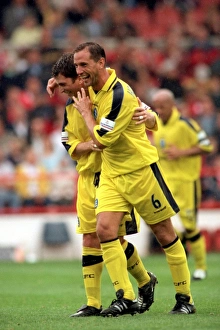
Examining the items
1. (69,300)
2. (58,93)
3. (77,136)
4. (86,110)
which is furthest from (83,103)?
(58,93)

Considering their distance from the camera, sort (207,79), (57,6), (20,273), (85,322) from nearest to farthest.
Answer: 1. (85,322)
2. (20,273)
3. (207,79)
4. (57,6)

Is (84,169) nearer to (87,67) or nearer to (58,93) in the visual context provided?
(87,67)

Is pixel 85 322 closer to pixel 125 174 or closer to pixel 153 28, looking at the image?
pixel 125 174

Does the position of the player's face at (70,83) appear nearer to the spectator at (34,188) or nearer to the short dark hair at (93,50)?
the short dark hair at (93,50)

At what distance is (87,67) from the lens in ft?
23.9

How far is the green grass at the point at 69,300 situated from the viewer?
22.4 ft

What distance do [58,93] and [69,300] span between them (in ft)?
34.6

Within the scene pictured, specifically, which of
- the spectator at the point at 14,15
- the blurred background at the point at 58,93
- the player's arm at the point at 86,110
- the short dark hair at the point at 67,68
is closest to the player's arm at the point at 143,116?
Answer: the player's arm at the point at 86,110

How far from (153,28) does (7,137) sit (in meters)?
5.45

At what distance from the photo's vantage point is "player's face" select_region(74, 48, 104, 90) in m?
7.25

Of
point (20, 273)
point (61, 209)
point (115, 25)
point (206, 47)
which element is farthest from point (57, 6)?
point (20, 273)

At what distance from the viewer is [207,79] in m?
20.0

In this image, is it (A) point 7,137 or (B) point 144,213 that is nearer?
(B) point 144,213

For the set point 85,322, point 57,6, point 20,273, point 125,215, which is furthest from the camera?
point 57,6
